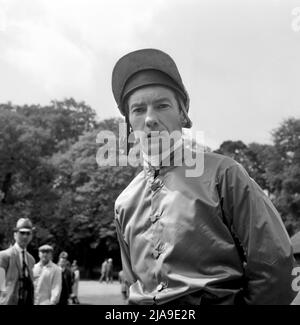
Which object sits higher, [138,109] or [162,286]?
[138,109]

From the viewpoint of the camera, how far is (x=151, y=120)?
2375 mm

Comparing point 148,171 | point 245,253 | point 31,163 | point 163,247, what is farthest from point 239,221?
point 31,163

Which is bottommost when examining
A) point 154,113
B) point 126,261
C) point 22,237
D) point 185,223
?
point 126,261

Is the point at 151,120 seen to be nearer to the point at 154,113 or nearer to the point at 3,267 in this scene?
the point at 154,113

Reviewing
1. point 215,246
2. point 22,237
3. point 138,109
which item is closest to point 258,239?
point 215,246

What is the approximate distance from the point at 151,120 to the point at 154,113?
0.14ft

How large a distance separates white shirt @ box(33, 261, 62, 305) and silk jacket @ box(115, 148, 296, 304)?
27.0 feet

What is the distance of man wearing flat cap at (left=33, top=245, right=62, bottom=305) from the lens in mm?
10172

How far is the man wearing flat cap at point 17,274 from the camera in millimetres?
7602

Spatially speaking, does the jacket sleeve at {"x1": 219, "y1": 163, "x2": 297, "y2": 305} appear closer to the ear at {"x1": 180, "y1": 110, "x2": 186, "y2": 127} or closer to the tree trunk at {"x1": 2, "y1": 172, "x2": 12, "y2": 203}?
the ear at {"x1": 180, "y1": 110, "x2": 186, "y2": 127}

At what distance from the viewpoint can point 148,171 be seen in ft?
8.37

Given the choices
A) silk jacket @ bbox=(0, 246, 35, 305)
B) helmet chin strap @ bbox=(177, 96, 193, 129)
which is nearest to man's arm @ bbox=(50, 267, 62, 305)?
silk jacket @ bbox=(0, 246, 35, 305)

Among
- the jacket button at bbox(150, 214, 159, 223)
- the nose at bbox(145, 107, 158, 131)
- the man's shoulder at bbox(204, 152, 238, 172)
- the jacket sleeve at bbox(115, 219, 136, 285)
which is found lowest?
the jacket sleeve at bbox(115, 219, 136, 285)
